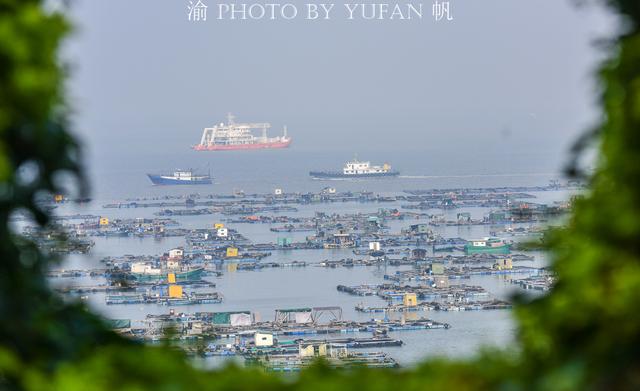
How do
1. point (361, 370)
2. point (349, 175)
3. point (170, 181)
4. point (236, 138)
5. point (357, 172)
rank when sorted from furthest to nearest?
1. point (236, 138)
2. point (357, 172)
3. point (349, 175)
4. point (170, 181)
5. point (361, 370)

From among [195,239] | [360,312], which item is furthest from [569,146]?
[195,239]

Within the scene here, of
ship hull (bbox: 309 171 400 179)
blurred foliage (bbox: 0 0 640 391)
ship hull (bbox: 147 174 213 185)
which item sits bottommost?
blurred foliage (bbox: 0 0 640 391)

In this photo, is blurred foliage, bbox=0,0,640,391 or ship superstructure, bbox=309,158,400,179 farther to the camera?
ship superstructure, bbox=309,158,400,179

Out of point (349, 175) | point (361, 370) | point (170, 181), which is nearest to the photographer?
point (361, 370)

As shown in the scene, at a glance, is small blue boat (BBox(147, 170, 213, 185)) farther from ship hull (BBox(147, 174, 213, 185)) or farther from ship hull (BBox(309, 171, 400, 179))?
ship hull (BBox(309, 171, 400, 179))

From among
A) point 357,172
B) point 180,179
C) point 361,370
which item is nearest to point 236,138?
point 357,172

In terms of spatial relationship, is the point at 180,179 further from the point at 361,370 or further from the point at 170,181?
the point at 361,370

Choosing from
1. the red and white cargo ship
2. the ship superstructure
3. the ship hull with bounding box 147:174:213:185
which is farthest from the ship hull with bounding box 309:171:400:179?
the red and white cargo ship

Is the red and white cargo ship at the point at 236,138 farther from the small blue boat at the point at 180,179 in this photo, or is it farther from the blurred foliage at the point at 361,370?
the blurred foliage at the point at 361,370
